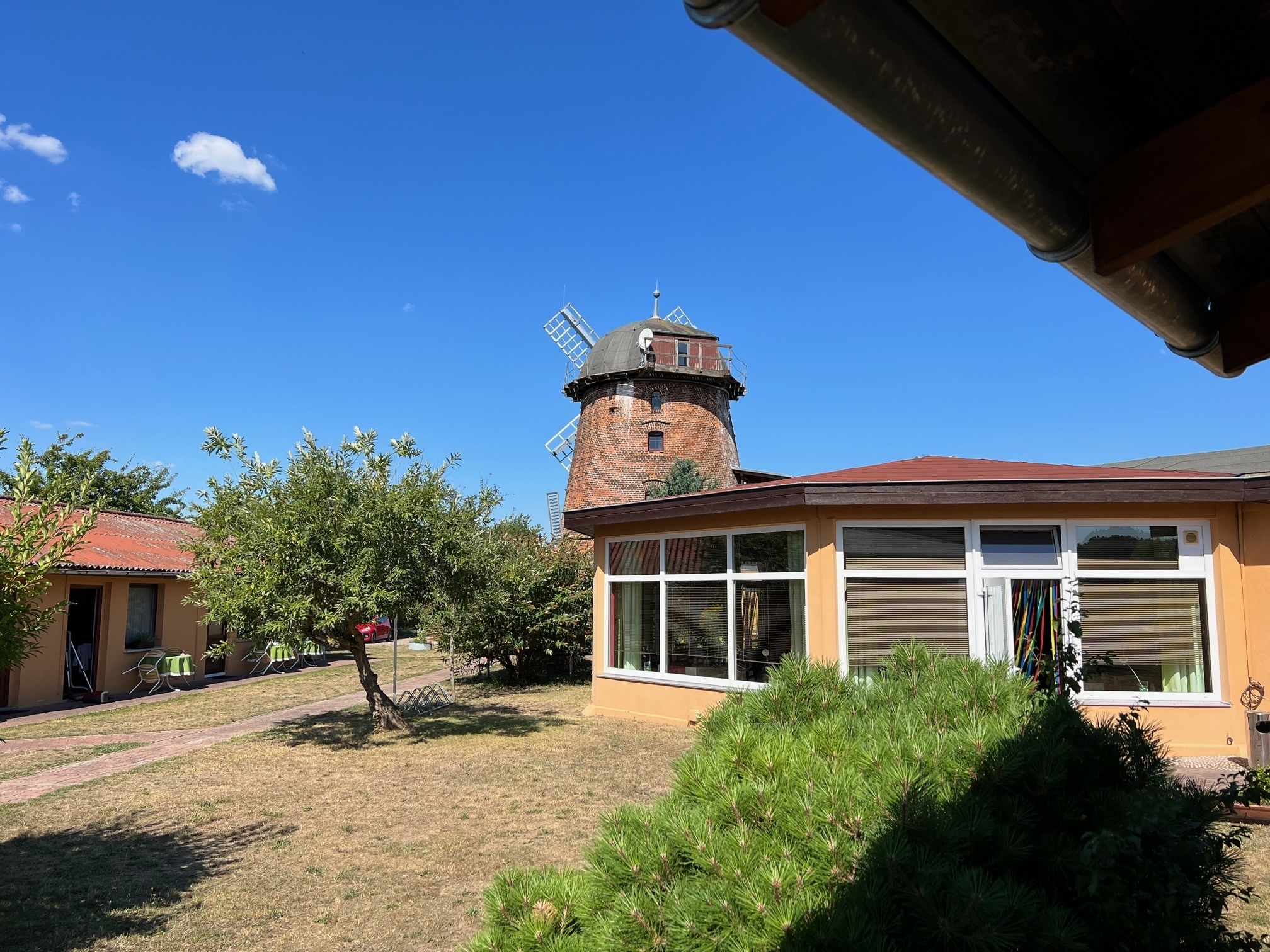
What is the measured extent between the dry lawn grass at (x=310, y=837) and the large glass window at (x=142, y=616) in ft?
25.0

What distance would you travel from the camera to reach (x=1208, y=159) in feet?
5.63

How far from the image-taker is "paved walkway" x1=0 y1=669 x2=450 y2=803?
26.4ft

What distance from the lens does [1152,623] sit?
8.55 metres

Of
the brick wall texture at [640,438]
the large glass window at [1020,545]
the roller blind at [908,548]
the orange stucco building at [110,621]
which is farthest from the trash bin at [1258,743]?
the brick wall texture at [640,438]

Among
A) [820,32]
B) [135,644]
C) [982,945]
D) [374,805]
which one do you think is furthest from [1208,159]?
[135,644]

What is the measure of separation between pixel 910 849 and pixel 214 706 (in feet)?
48.9

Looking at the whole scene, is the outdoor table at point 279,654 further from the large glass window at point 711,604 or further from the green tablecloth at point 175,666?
the large glass window at point 711,604

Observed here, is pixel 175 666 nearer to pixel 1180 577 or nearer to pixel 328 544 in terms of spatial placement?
pixel 328 544

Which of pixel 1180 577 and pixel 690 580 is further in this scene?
pixel 690 580

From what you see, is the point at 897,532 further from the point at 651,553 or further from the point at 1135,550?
the point at 651,553

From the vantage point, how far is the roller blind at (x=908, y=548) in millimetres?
8961

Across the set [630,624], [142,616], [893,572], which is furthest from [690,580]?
[142,616]

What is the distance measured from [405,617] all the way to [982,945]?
899 cm

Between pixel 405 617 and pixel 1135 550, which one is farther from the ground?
pixel 1135 550
